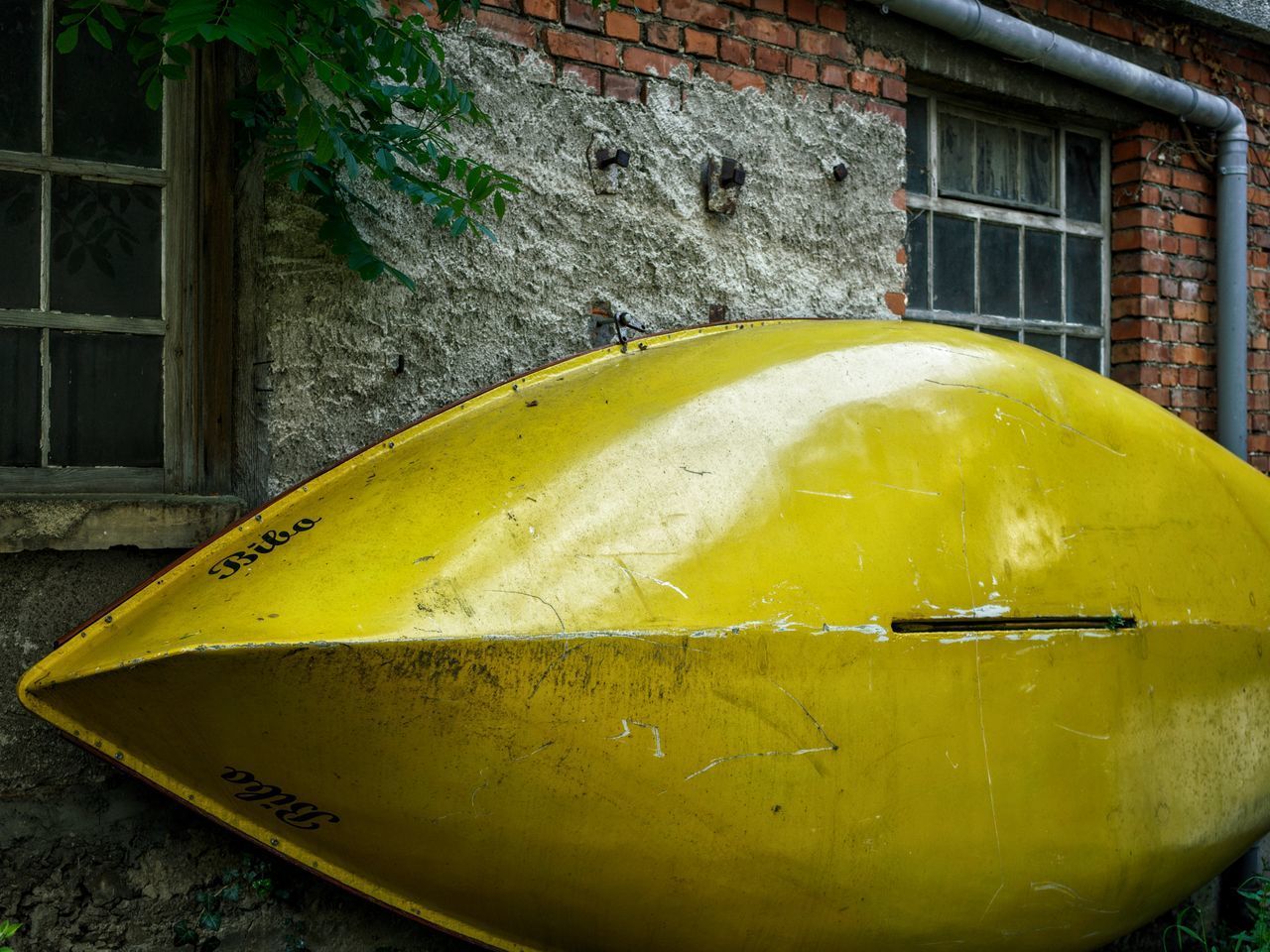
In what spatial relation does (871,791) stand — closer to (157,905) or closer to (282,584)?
(282,584)

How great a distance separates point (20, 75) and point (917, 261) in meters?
2.47

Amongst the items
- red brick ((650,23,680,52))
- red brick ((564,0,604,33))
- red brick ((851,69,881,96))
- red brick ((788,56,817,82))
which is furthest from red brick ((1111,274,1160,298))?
red brick ((564,0,604,33))

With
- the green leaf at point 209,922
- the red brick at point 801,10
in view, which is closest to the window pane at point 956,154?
the red brick at point 801,10

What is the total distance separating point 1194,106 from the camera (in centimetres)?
385

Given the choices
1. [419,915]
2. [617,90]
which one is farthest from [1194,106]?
[419,915]

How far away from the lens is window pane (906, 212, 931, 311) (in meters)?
3.65

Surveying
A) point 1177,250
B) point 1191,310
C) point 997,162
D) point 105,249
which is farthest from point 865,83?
point 105,249

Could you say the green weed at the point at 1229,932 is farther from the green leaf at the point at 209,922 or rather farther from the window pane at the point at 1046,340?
the green leaf at the point at 209,922

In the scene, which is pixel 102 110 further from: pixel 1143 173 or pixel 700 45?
pixel 1143 173

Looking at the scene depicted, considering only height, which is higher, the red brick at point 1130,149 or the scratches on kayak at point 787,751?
the red brick at point 1130,149

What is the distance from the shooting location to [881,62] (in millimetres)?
3322

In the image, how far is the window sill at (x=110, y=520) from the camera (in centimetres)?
211

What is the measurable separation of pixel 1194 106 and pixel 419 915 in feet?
11.3

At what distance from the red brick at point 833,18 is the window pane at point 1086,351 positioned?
4.51ft
